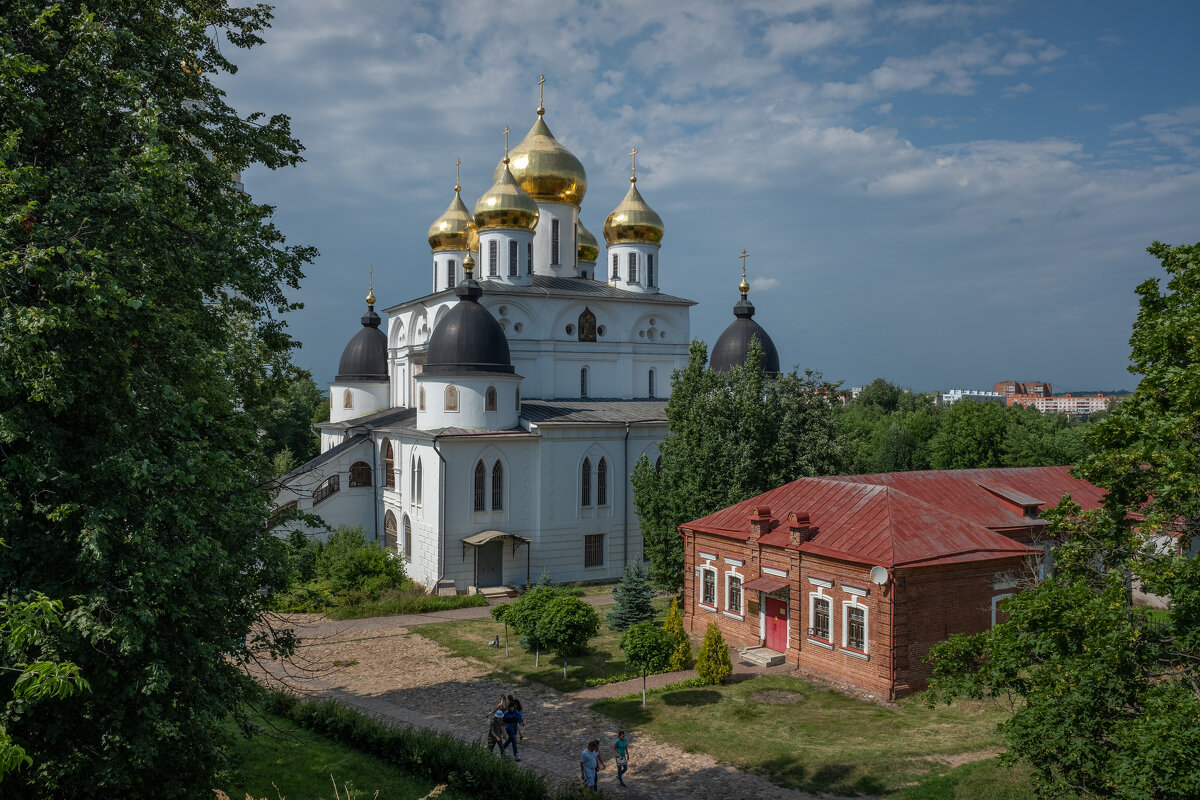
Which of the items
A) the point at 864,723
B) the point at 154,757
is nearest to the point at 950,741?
the point at 864,723

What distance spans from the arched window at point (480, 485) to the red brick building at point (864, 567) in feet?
26.9

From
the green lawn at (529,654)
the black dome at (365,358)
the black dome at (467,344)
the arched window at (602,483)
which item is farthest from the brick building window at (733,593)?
the black dome at (365,358)

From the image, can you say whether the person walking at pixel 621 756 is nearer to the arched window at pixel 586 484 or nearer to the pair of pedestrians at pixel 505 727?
the pair of pedestrians at pixel 505 727

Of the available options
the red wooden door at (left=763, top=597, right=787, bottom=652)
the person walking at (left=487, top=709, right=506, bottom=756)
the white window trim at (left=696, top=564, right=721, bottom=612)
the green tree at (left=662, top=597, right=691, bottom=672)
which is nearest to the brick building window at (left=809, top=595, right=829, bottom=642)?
the red wooden door at (left=763, top=597, right=787, bottom=652)

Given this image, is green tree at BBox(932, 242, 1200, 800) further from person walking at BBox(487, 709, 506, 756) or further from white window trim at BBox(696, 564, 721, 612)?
white window trim at BBox(696, 564, 721, 612)

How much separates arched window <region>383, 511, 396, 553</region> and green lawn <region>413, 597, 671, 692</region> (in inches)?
303

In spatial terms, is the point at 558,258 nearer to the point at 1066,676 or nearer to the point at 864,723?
the point at 864,723

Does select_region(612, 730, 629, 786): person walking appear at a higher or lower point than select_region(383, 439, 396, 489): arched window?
lower

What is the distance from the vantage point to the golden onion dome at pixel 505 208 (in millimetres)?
33094

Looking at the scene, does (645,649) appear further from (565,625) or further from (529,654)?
(529,654)

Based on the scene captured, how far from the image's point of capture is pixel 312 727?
1469 centimetres

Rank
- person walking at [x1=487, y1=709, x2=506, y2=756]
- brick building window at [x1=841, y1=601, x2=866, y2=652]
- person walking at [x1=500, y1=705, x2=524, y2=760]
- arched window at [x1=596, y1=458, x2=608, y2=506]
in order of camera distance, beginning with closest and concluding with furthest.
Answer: person walking at [x1=487, y1=709, x2=506, y2=756] → person walking at [x1=500, y1=705, x2=524, y2=760] → brick building window at [x1=841, y1=601, x2=866, y2=652] → arched window at [x1=596, y1=458, x2=608, y2=506]

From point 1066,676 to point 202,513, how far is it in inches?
353

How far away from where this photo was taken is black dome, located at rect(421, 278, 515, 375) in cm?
2744
